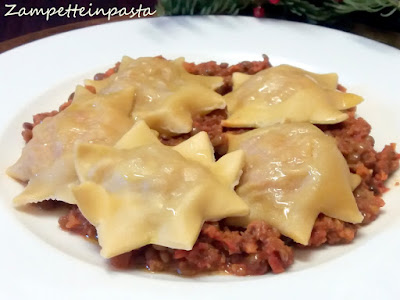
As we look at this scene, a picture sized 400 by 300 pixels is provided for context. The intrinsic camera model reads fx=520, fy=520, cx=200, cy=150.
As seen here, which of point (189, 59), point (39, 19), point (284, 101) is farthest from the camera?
point (39, 19)

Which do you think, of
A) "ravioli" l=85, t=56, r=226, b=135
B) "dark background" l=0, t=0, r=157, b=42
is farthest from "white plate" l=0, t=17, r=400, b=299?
"dark background" l=0, t=0, r=157, b=42

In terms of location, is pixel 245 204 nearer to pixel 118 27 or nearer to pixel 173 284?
pixel 173 284

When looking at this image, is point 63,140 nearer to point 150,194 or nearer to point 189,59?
point 150,194

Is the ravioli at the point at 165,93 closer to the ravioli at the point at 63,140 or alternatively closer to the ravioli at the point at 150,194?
the ravioli at the point at 63,140

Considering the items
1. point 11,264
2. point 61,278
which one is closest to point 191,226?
point 61,278

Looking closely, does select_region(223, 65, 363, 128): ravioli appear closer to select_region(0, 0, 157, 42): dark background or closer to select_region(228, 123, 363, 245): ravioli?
select_region(228, 123, 363, 245): ravioli

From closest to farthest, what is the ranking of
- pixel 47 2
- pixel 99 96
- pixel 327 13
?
pixel 99 96 < pixel 327 13 < pixel 47 2

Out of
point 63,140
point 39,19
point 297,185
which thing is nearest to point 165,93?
point 63,140
